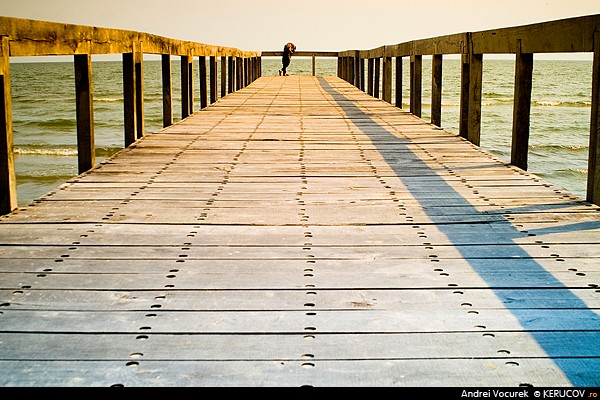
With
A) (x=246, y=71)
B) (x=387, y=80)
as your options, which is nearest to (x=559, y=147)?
(x=246, y=71)

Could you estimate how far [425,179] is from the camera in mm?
4840

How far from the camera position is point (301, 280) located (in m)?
2.80

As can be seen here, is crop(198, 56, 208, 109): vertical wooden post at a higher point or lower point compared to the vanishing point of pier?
higher

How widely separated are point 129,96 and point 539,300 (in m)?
4.50

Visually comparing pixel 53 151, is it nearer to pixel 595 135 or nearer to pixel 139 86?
pixel 139 86

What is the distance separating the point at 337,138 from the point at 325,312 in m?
4.51

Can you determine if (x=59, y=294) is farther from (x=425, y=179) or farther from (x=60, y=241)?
(x=425, y=179)

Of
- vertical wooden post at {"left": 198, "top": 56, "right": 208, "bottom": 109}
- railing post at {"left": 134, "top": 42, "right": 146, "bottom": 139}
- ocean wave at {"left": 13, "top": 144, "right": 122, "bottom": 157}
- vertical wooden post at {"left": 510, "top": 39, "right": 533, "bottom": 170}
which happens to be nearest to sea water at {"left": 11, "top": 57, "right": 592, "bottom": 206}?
ocean wave at {"left": 13, "top": 144, "right": 122, "bottom": 157}

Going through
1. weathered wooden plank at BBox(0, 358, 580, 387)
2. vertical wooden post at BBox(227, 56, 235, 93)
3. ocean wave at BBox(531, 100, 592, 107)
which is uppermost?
vertical wooden post at BBox(227, 56, 235, 93)

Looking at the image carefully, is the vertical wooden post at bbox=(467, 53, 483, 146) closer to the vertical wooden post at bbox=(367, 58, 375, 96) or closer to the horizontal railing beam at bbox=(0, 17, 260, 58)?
the horizontal railing beam at bbox=(0, 17, 260, 58)

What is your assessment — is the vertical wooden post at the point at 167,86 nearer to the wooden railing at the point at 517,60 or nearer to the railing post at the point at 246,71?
the wooden railing at the point at 517,60

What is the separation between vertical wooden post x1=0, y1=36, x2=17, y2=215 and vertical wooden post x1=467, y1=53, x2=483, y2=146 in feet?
12.4

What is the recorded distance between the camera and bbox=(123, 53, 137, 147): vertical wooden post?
635 centimetres

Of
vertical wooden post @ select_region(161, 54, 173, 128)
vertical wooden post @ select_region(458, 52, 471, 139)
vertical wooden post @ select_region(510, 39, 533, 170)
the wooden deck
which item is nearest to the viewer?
the wooden deck
